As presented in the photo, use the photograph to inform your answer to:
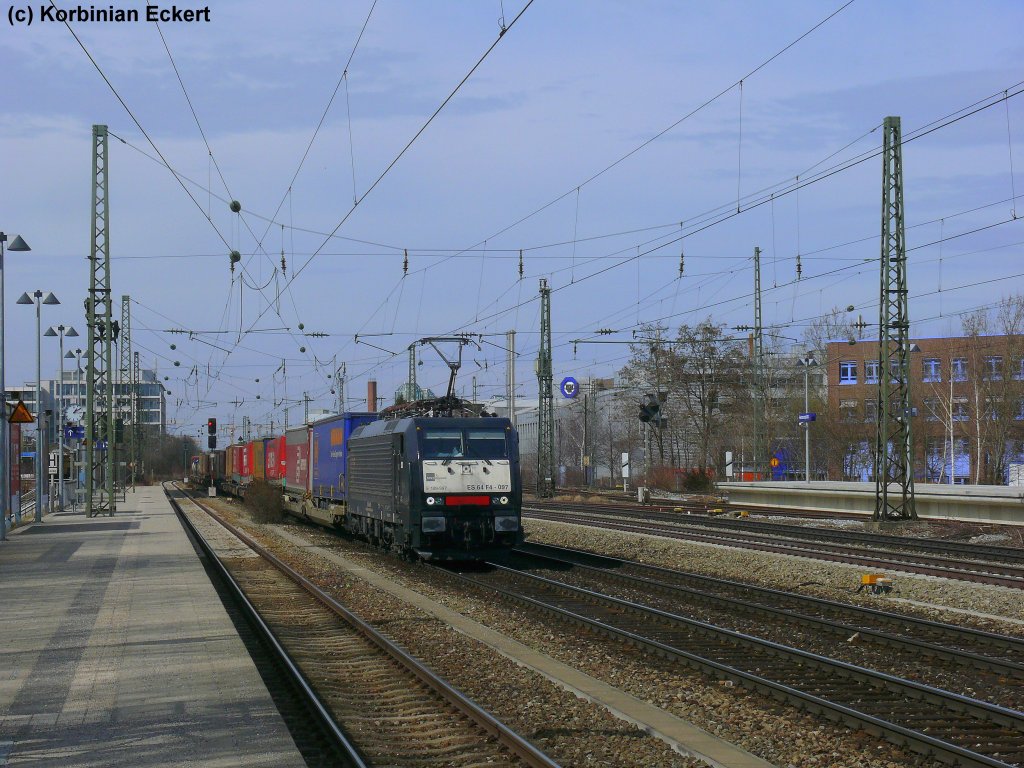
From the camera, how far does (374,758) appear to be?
8133mm

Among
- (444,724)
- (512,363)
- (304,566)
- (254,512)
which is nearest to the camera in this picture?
(444,724)

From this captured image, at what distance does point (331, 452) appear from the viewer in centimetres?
3094

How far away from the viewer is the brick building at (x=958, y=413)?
5741 cm

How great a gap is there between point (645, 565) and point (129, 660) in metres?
11.6

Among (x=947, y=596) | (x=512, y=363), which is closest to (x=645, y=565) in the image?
(x=947, y=596)

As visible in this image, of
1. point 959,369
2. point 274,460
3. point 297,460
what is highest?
point 959,369

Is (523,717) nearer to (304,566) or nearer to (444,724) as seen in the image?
(444,724)

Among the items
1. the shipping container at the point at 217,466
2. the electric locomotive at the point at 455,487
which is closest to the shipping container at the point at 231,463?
the shipping container at the point at 217,466

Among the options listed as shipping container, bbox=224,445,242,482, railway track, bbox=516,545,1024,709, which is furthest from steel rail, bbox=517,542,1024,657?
shipping container, bbox=224,445,242,482

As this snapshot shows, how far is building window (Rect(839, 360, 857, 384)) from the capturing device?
271 feet

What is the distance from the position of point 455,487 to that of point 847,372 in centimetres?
6722

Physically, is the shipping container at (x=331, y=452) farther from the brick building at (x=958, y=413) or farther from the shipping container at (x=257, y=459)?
the brick building at (x=958, y=413)

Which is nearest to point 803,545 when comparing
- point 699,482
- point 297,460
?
point 297,460

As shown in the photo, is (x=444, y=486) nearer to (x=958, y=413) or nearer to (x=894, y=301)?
(x=894, y=301)
